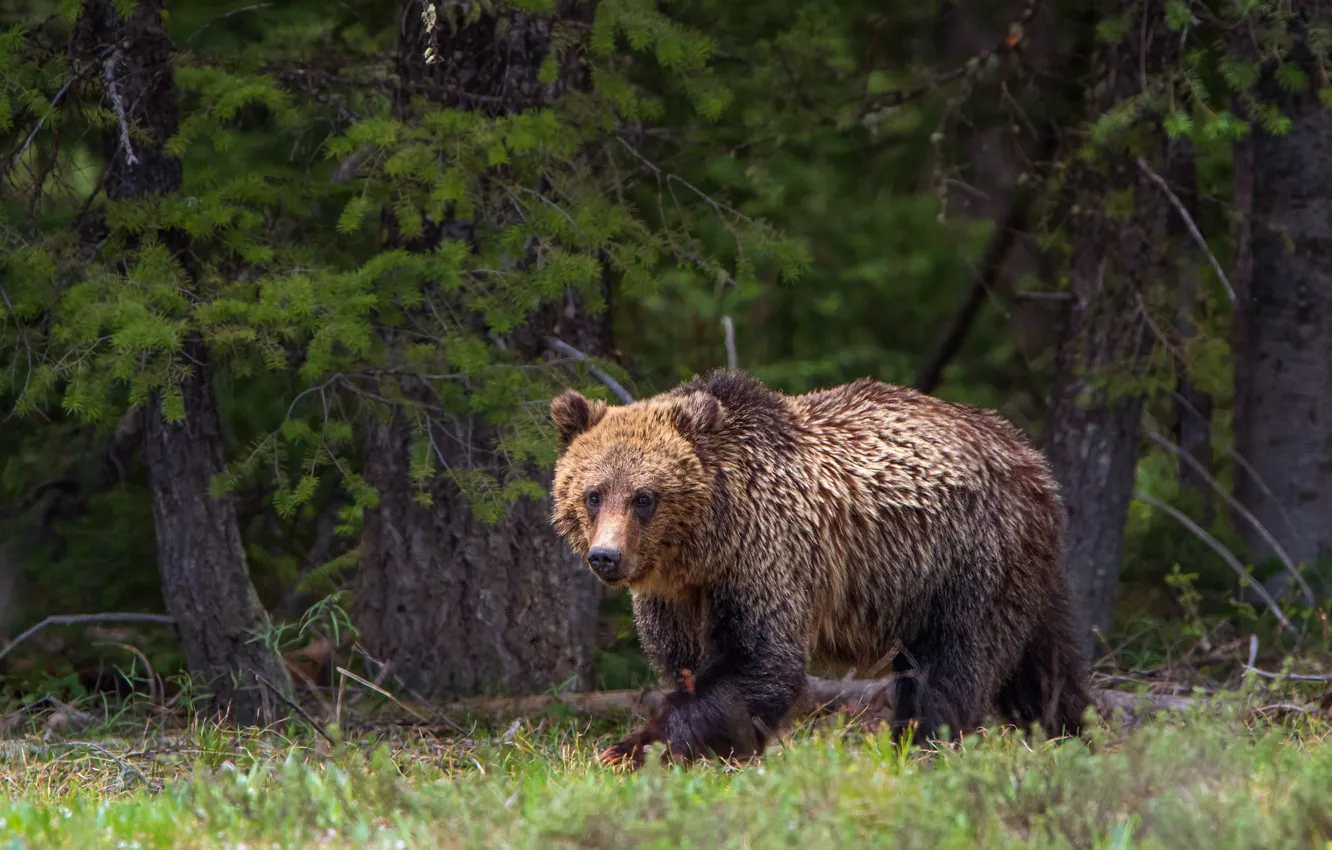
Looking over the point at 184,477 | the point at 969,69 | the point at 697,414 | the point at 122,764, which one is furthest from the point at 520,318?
the point at 969,69

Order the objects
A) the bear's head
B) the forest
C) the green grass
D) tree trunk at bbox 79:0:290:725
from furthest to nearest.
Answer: tree trunk at bbox 79:0:290:725 → the forest → the bear's head → the green grass

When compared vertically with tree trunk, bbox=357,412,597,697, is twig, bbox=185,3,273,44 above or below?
above

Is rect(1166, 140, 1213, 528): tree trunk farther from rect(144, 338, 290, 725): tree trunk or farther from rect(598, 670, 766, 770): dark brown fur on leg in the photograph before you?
rect(144, 338, 290, 725): tree trunk

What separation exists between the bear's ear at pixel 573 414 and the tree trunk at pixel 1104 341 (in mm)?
3663

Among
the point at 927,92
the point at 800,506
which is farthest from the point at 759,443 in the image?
the point at 927,92

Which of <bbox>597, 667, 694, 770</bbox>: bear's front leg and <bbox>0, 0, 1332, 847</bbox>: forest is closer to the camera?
<bbox>597, 667, 694, 770</bbox>: bear's front leg

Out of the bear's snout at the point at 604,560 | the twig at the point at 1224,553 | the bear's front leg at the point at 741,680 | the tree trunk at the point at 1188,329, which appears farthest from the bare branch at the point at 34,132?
the twig at the point at 1224,553

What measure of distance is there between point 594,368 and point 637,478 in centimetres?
178

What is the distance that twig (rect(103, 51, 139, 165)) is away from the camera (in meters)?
7.12

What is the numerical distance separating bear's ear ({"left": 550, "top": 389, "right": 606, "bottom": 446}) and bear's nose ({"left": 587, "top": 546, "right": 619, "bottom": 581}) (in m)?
0.85

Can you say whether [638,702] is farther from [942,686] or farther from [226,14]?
[226,14]

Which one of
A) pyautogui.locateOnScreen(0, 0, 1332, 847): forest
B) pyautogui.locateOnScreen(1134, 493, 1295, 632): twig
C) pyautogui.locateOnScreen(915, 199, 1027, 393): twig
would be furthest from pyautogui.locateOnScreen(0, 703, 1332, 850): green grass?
pyautogui.locateOnScreen(915, 199, 1027, 393): twig

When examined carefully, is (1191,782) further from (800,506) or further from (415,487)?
(415,487)

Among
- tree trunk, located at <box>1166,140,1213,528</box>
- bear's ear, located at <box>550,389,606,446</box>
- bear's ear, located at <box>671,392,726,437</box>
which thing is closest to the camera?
bear's ear, located at <box>671,392,726,437</box>
